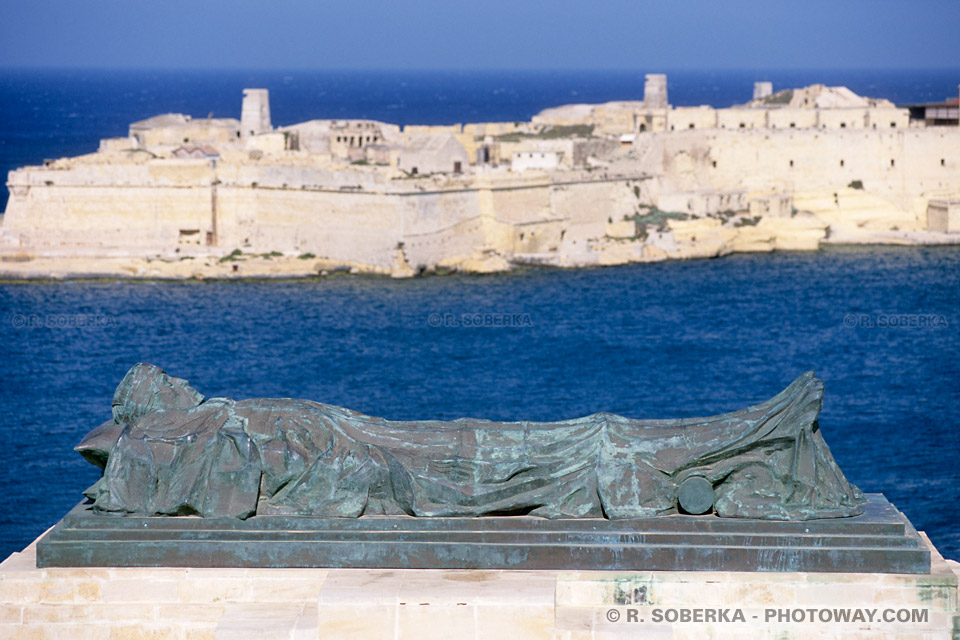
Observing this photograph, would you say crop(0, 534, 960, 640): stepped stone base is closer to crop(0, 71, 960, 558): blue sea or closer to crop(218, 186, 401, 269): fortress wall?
crop(0, 71, 960, 558): blue sea

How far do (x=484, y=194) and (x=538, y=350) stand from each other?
7.22 meters

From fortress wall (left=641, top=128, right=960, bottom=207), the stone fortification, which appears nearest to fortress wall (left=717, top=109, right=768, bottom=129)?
the stone fortification

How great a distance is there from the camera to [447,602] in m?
6.18

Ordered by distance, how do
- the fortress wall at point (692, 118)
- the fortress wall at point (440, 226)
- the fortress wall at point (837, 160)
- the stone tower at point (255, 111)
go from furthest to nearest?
the stone tower at point (255, 111), the fortress wall at point (692, 118), the fortress wall at point (837, 160), the fortress wall at point (440, 226)

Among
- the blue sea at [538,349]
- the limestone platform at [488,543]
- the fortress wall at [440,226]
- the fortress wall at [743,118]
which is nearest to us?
the limestone platform at [488,543]

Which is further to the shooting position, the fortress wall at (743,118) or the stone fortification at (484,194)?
the fortress wall at (743,118)

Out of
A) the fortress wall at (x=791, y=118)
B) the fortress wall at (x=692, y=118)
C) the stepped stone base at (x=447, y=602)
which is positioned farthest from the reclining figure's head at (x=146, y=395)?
the fortress wall at (x=791, y=118)

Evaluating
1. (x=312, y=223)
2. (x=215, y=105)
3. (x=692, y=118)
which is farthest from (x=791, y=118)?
(x=215, y=105)

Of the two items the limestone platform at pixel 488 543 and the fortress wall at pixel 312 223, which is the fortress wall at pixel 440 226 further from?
the limestone platform at pixel 488 543

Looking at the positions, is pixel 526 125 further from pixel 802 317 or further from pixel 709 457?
pixel 709 457

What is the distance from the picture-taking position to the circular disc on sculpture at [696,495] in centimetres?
651

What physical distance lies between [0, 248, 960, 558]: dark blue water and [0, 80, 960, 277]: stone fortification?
886 mm

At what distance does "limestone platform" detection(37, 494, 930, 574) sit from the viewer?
634 centimetres

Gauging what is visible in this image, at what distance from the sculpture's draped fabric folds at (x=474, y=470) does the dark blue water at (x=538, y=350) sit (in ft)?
28.9
